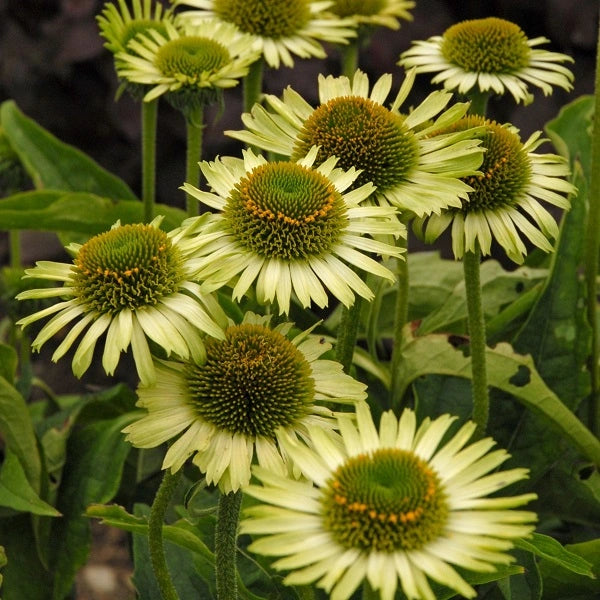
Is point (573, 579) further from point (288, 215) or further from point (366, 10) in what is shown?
point (366, 10)

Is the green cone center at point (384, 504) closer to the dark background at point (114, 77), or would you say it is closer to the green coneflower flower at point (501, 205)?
the green coneflower flower at point (501, 205)

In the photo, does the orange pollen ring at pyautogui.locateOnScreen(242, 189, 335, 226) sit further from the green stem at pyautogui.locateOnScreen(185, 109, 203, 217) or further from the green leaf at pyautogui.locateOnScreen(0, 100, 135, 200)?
the green leaf at pyautogui.locateOnScreen(0, 100, 135, 200)

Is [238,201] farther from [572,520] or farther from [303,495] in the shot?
[572,520]

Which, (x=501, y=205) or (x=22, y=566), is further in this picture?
(x=22, y=566)

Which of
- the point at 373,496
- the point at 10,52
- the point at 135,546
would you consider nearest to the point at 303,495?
the point at 373,496

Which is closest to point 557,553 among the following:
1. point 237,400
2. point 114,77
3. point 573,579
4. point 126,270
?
point 573,579

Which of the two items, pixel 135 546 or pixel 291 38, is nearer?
pixel 135 546

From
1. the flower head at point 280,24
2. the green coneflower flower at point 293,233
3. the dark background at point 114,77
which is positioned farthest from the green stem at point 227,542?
the dark background at point 114,77
